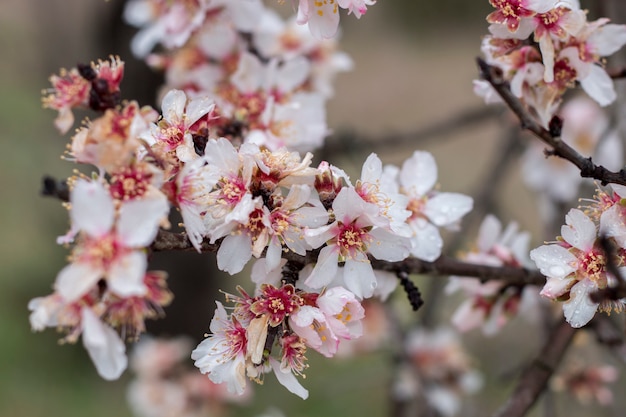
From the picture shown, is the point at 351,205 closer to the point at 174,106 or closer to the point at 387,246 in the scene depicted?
the point at 387,246

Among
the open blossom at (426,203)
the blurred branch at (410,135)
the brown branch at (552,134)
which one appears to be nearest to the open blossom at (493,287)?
the open blossom at (426,203)

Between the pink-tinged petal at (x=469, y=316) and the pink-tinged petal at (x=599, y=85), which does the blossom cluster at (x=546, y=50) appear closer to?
the pink-tinged petal at (x=599, y=85)

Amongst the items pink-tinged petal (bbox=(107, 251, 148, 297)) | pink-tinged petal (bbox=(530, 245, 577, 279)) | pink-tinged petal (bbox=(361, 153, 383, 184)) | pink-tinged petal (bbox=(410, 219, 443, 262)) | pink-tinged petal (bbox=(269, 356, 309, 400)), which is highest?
pink-tinged petal (bbox=(107, 251, 148, 297))

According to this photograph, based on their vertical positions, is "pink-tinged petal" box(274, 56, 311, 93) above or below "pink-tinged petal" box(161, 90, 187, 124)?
below

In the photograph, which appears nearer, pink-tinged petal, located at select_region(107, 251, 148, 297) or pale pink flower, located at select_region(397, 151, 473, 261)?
pink-tinged petal, located at select_region(107, 251, 148, 297)

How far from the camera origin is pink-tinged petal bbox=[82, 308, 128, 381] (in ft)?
2.28

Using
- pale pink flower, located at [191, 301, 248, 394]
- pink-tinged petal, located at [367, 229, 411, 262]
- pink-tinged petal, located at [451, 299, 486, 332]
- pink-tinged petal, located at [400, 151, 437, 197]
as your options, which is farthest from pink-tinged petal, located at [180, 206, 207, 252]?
pink-tinged petal, located at [451, 299, 486, 332]

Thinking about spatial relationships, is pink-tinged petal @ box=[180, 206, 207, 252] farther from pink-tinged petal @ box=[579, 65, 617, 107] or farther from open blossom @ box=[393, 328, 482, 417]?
open blossom @ box=[393, 328, 482, 417]

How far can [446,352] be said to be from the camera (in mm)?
1987

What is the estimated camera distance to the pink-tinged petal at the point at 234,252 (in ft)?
2.69

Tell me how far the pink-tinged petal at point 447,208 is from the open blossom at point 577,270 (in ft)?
0.75

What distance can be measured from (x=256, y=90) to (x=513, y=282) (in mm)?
585

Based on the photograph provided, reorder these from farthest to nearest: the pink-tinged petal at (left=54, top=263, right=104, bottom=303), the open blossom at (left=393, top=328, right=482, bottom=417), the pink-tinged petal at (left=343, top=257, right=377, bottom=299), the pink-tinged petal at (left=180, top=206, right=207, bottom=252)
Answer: the open blossom at (left=393, top=328, right=482, bottom=417) → the pink-tinged petal at (left=343, top=257, right=377, bottom=299) → the pink-tinged petal at (left=180, top=206, right=207, bottom=252) → the pink-tinged petal at (left=54, top=263, right=104, bottom=303)

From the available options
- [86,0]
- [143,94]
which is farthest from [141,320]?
[86,0]
